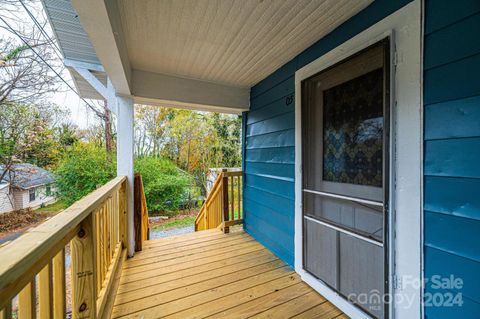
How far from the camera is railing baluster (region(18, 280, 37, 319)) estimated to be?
54 cm

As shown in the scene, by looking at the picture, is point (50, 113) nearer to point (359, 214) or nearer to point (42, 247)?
point (42, 247)

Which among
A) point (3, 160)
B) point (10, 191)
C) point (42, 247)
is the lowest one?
point (10, 191)

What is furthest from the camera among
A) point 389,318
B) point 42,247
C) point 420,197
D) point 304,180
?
point 304,180

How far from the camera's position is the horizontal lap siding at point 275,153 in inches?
87.8

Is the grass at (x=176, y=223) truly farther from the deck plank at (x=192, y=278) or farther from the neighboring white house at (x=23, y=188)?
the deck plank at (x=192, y=278)

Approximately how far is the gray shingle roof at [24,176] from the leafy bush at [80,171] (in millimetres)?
752

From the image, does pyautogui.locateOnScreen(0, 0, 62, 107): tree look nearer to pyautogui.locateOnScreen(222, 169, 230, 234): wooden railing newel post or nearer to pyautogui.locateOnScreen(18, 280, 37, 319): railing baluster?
pyautogui.locateOnScreen(222, 169, 230, 234): wooden railing newel post

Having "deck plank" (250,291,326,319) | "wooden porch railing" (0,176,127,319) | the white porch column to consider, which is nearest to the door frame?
"deck plank" (250,291,326,319)

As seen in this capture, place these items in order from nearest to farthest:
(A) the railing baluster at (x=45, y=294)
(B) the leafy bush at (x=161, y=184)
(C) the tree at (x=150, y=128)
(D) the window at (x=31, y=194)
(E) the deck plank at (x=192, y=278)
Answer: (A) the railing baluster at (x=45, y=294), (E) the deck plank at (x=192, y=278), (D) the window at (x=31, y=194), (B) the leafy bush at (x=161, y=184), (C) the tree at (x=150, y=128)

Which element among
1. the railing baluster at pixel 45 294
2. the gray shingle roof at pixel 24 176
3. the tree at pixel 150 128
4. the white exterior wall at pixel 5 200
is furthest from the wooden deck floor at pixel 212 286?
the tree at pixel 150 128

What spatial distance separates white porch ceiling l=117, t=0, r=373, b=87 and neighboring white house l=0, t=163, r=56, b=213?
257 cm

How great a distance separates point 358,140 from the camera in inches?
62.2

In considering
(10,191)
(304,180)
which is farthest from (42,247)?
(10,191)

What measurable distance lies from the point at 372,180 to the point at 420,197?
12.4 inches
